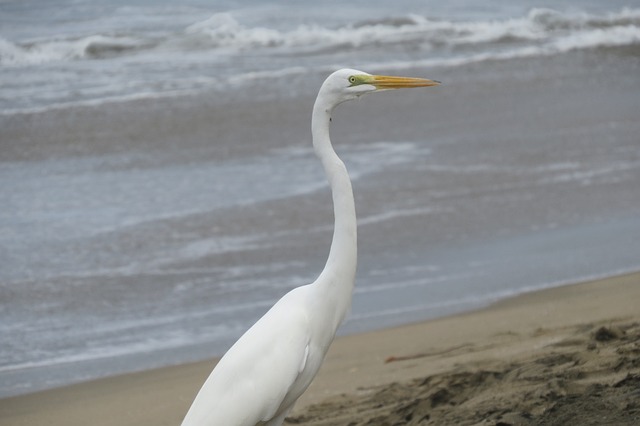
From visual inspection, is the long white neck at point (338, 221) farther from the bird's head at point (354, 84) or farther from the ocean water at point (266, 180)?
the ocean water at point (266, 180)

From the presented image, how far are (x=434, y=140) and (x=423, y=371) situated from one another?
5551 mm

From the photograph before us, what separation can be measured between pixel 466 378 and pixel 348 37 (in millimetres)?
12574

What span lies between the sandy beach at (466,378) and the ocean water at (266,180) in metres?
0.26

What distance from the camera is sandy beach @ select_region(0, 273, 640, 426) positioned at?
443cm

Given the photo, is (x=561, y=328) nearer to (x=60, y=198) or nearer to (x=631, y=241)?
(x=631, y=241)

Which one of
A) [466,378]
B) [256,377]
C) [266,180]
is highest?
[256,377]


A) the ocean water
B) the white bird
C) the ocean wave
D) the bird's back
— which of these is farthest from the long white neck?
the ocean wave

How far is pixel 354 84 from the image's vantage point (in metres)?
4.17

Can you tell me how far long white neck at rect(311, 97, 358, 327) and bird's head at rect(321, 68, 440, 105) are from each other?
0.05 metres

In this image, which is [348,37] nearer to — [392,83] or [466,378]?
[466,378]

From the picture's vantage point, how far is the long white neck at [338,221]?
4.13 m

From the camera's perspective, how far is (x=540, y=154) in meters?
10.0

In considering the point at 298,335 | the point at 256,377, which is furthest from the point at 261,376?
the point at 298,335

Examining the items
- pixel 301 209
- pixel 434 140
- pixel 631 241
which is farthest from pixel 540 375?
pixel 434 140
